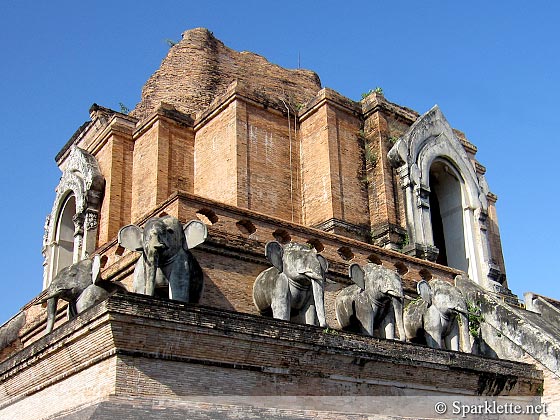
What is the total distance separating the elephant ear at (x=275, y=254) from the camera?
11.7m

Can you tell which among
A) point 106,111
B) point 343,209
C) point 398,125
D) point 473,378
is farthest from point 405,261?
point 106,111

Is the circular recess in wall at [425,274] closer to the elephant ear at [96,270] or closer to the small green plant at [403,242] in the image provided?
the small green plant at [403,242]

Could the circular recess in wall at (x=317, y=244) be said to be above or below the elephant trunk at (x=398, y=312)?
above

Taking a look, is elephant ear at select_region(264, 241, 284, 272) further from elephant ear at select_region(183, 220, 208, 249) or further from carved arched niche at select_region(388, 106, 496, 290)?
carved arched niche at select_region(388, 106, 496, 290)

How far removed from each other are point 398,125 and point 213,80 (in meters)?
4.89

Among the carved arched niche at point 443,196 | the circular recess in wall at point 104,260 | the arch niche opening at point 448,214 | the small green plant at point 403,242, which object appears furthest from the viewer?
the arch niche opening at point 448,214

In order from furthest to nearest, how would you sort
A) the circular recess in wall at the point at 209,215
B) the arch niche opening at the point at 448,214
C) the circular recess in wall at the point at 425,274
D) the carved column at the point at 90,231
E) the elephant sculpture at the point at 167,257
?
the arch niche opening at the point at 448,214 → the carved column at the point at 90,231 → the circular recess in wall at the point at 425,274 → the circular recess in wall at the point at 209,215 → the elephant sculpture at the point at 167,257

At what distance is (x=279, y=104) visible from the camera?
725 inches

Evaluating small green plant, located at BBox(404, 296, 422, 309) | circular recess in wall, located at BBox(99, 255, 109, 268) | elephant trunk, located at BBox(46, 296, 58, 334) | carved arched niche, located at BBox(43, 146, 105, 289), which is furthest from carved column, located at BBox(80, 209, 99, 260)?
small green plant, located at BBox(404, 296, 422, 309)

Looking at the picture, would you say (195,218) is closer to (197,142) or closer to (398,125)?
(197,142)

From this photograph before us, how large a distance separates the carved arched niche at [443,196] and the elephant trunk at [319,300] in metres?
5.52

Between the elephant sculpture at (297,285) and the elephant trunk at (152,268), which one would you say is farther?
the elephant sculpture at (297,285)

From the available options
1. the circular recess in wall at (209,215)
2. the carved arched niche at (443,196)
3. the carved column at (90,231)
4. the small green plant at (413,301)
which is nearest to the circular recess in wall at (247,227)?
the circular recess in wall at (209,215)

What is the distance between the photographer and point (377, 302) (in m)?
12.3
